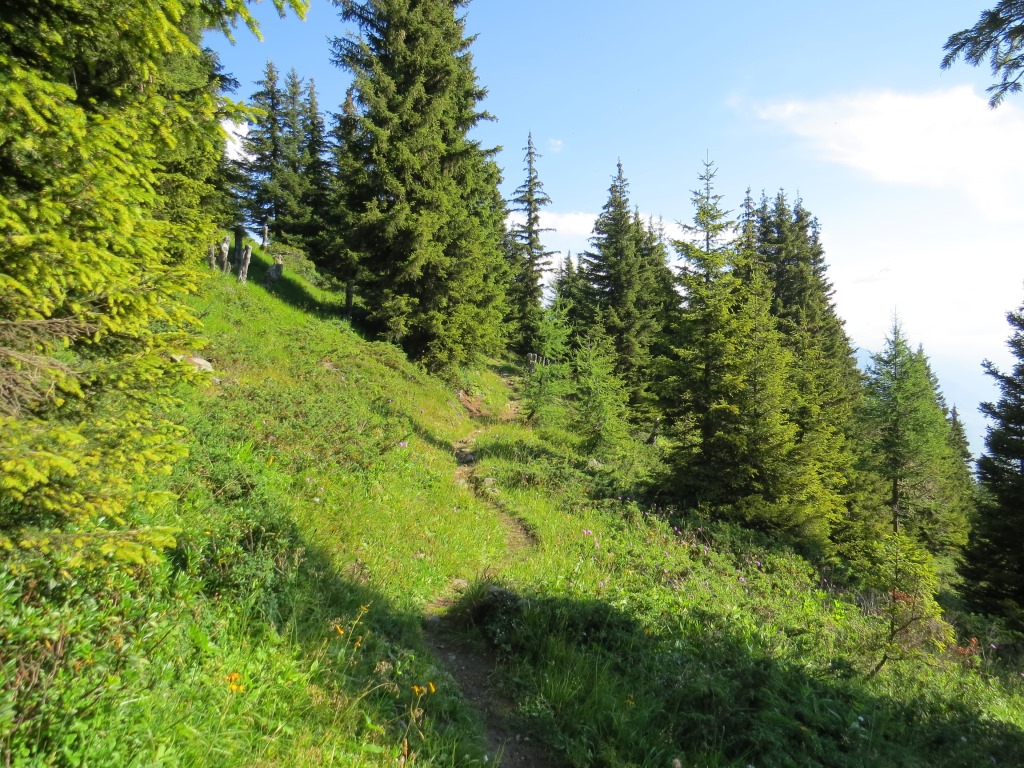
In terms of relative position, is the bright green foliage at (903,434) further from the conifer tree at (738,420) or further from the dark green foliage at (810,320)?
the conifer tree at (738,420)

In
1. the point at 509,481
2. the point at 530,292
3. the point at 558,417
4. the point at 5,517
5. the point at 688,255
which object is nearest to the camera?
the point at 5,517

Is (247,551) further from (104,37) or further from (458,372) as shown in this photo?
(458,372)

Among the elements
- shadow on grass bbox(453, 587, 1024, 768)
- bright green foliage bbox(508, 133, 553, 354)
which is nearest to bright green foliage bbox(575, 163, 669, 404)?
bright green foliage bbox(508, 133, 553, 354)

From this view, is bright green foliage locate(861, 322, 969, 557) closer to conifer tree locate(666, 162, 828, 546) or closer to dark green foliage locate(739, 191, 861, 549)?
dark green foliage locate(739, 191, 861, 549)

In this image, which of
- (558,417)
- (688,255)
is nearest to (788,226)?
(688,255)

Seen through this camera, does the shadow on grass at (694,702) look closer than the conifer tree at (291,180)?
Yes

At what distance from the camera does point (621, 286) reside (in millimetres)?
33375

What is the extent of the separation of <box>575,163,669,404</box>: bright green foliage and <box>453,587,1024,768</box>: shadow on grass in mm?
26512

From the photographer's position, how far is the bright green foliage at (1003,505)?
1396cm

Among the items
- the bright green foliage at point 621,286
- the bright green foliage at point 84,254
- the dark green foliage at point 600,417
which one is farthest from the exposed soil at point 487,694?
the bright green foliage at point 621,286

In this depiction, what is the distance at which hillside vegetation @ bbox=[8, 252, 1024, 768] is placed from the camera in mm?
3029

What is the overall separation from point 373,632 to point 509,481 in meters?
7.70

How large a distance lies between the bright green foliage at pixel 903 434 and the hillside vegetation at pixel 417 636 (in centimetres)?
1521

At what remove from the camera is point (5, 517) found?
3.00 metres
